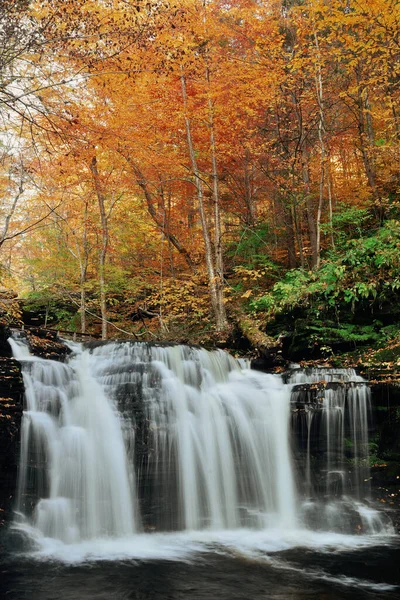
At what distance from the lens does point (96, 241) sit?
620 inches

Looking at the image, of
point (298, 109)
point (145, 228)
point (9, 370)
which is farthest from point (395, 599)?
point (145, 228)

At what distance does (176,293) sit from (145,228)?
122 inches

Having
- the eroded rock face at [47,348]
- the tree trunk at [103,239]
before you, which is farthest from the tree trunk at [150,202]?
the eroded rock face at [47,348]

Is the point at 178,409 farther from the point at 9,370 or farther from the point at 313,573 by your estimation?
the point at 313,573

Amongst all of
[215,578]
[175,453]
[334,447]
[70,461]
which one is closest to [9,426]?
[70,461]

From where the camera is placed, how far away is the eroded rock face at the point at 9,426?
6.05 metres

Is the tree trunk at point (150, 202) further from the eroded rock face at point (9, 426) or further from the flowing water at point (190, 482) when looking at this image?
the eroded rock face at point (9, 426)

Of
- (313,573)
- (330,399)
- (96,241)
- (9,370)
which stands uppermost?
(96,241)

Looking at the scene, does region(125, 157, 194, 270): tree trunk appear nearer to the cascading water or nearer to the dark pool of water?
the cascading water

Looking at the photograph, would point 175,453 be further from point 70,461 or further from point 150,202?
point 150,202

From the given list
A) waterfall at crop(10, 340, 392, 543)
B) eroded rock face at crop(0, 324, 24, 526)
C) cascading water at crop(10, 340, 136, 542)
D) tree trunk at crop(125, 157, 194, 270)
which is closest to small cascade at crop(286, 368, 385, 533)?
waterfall at crop(10, 340, 392, 543)

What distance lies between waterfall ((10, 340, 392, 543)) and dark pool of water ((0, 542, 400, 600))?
3.43ft

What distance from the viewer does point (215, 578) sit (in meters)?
4.96

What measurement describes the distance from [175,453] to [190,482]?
1.69 feet
